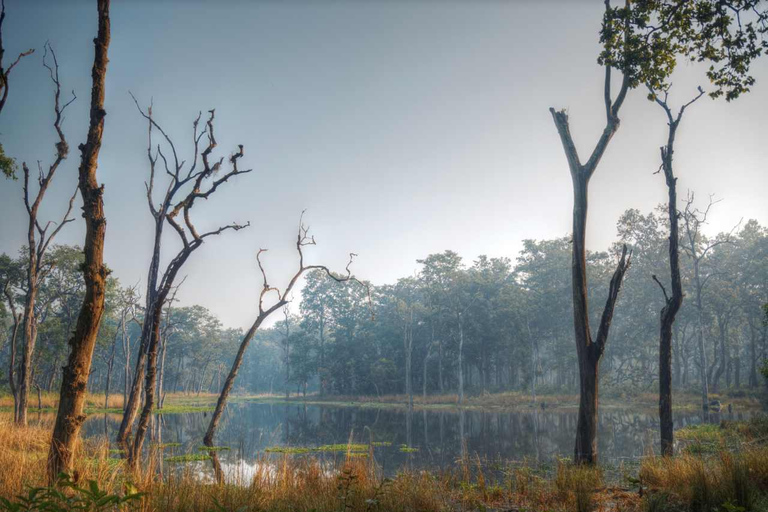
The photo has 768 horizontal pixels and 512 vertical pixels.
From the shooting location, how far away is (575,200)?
8742mm

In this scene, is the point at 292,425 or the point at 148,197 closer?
the point at 148,197

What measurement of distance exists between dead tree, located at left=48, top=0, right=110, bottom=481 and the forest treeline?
3035cm

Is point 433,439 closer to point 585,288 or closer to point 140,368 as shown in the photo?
point 585,288

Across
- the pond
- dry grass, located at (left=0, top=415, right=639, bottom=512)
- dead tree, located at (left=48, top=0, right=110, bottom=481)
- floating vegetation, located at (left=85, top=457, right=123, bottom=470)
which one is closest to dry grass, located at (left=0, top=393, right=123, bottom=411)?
the pond

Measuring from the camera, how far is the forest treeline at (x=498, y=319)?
123 ft

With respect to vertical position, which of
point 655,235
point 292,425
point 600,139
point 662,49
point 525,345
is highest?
point 655,235

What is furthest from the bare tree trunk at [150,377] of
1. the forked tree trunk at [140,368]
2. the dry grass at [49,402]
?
the dry grass at [49,402]

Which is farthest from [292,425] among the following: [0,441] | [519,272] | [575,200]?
[519,272]

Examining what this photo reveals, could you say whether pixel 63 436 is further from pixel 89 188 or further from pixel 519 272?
pixel 519 272

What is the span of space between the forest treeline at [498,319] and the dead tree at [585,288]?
89.8 ft

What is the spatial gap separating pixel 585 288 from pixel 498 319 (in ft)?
121

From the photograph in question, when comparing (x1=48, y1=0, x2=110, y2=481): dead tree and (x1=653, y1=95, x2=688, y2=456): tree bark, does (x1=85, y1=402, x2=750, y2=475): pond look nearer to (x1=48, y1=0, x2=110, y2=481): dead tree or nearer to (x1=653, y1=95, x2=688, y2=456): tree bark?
(x1=653, y1=95, x2=688, y2=456): tree bark

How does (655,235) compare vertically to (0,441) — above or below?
above

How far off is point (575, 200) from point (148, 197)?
8835mm
